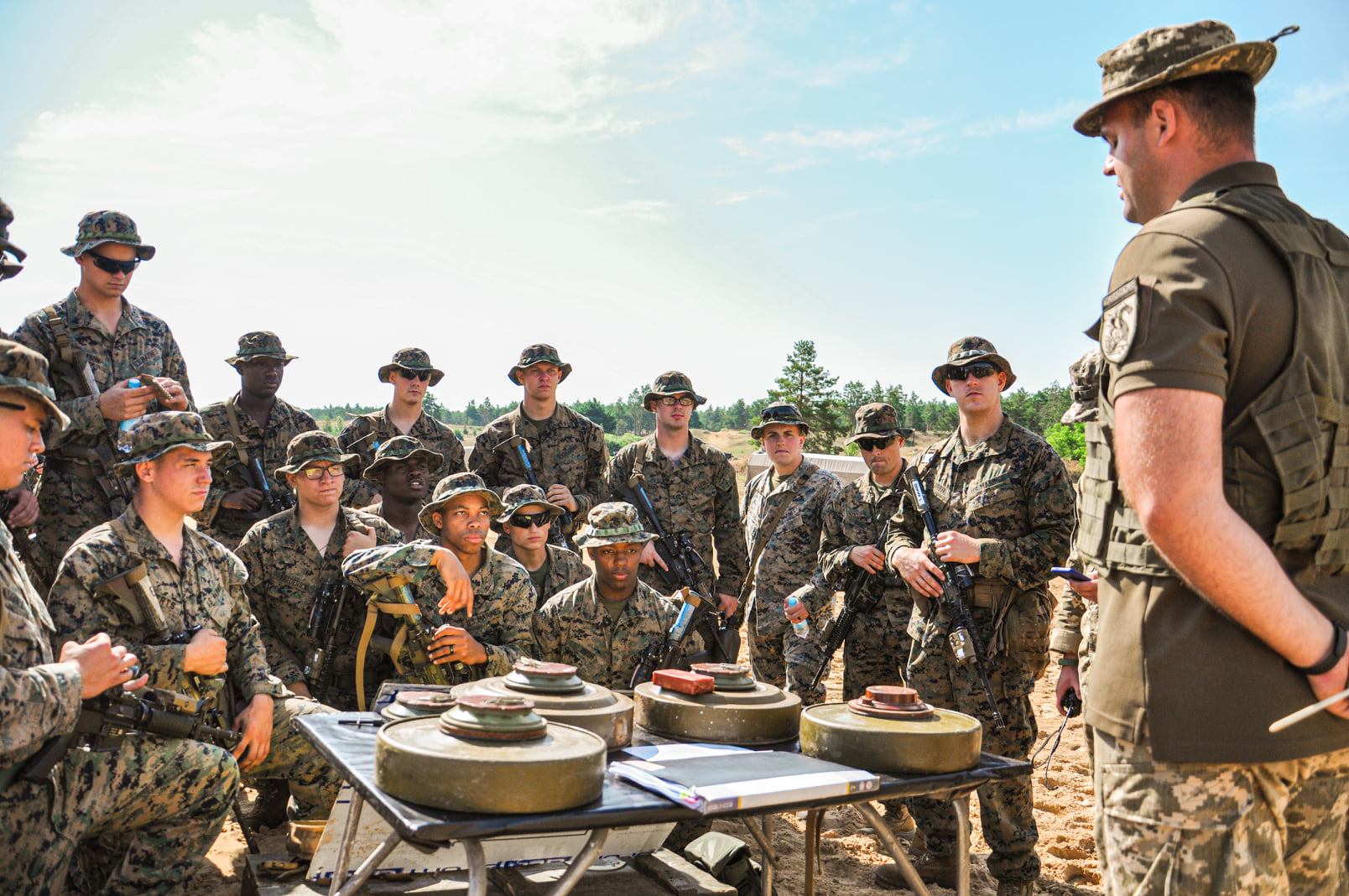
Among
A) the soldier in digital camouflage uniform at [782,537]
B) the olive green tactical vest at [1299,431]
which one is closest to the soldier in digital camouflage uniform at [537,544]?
the soldier in digital camouflage uniform at [782,537]

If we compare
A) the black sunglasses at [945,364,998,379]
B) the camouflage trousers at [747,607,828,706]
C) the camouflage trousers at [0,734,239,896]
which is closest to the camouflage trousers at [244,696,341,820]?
the camouflage trousers at [0,734,239,896]

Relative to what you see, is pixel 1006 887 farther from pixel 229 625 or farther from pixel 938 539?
pixel 229 625

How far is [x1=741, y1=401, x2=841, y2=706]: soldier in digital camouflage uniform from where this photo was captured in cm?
770

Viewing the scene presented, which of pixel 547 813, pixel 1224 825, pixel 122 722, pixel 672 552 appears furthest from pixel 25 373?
pixel 672 552

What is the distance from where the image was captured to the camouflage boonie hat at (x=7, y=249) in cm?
526

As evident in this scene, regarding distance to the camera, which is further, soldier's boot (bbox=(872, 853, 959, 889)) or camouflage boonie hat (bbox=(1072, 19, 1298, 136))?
soldier's boot (bbox=(872, 853, 959, 889))

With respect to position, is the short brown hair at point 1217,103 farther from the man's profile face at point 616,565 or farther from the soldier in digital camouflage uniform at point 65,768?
the man's profile face at point 616,565

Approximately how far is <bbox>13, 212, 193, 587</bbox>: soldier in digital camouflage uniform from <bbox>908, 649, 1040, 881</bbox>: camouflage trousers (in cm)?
469

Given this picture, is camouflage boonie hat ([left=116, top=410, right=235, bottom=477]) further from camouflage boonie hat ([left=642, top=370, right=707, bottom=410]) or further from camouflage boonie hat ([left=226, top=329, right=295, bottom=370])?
camouflage boonie hat ([left=642, top=370, right=707, bottom=410])

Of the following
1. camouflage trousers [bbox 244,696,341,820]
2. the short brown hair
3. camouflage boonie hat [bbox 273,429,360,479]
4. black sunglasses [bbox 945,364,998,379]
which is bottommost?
camouflage trousers [bbox 244,696,341,820]

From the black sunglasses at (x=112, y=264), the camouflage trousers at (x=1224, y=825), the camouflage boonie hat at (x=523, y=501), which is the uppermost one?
the black sunglasses at (x=112, y=264)

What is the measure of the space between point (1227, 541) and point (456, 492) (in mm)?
4909

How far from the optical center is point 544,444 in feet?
27.1

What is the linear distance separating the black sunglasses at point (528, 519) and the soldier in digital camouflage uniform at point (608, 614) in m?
0.90
